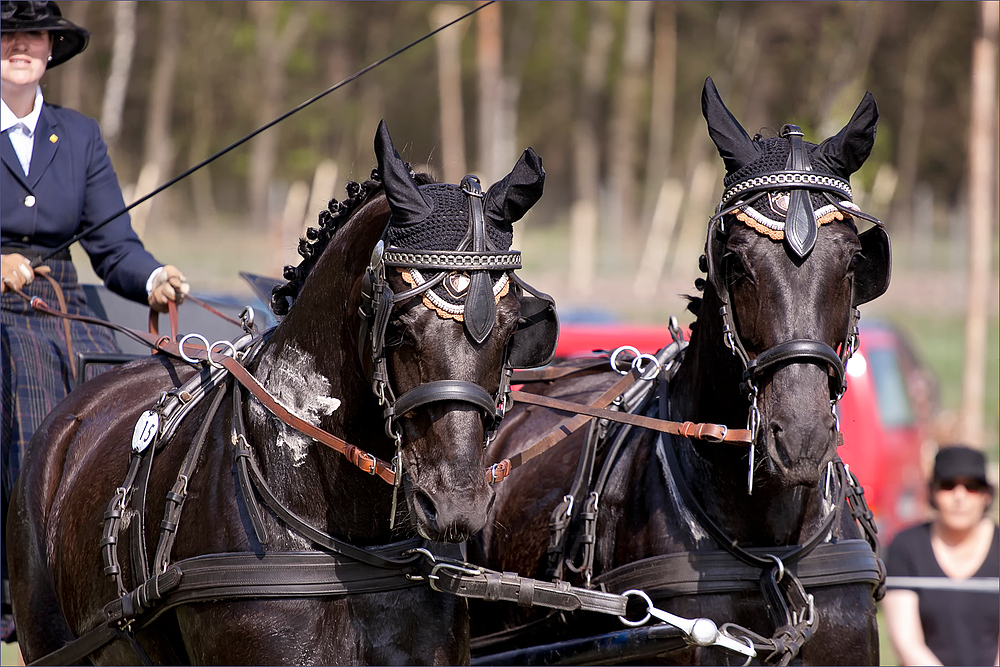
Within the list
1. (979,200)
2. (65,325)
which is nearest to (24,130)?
(65,325)

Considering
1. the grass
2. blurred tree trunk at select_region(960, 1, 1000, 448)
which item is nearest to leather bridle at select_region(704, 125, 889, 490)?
the grass

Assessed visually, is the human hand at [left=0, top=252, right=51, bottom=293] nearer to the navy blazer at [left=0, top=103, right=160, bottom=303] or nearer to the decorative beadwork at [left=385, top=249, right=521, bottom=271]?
the navy blazer at [left=0, top=103, right=160, bottom=303]

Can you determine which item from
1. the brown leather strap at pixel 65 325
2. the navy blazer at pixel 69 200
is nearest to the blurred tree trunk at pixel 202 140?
the navy blazer at pixel 69 200

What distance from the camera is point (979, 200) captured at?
10.5 metres

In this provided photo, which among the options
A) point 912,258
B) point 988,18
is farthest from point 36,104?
point 912,258

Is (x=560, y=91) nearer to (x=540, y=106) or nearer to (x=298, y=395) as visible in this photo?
(x=540, y=106)

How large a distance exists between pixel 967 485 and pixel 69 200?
382 centimetres

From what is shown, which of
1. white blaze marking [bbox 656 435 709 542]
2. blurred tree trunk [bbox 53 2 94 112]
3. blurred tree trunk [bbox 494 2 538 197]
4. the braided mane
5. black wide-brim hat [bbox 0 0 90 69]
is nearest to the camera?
the braided mane

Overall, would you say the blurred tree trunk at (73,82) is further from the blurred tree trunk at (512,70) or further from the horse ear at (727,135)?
the horse ear at (727,135)

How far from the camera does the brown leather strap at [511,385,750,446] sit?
313 cm

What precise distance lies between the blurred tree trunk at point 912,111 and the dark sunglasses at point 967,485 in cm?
2586

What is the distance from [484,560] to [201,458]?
1146 millimetres

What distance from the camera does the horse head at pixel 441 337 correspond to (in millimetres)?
2592

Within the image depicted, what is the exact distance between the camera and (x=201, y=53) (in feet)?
88.6
